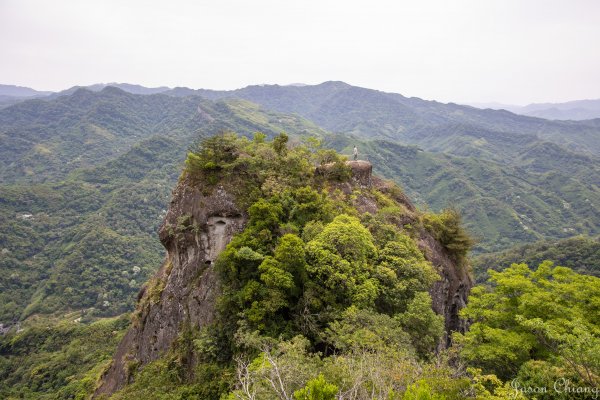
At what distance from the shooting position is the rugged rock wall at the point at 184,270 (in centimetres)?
1936

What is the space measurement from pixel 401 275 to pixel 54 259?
121 meters

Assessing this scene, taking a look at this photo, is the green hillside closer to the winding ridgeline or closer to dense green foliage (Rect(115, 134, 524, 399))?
the winding ridgeline

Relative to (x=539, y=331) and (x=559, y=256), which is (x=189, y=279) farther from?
(x=559, y=256)

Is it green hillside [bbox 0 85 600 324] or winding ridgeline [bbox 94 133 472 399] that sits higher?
winding ridgeline [bbox 94 133 472 399]

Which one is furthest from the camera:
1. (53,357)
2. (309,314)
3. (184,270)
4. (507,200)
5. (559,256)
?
(507,200)

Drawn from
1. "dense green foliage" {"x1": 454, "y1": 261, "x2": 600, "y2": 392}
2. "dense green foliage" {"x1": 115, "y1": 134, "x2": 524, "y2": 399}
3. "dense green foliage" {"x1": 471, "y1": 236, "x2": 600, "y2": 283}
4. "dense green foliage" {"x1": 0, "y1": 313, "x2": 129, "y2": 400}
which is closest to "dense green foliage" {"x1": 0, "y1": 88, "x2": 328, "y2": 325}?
"dense green foliage" {"x1": 0, "y1": 313, "x2": 129, "y2": 400}

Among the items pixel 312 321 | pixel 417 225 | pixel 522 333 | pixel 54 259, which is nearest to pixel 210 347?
pixel 312 321

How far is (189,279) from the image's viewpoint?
20.3 meters

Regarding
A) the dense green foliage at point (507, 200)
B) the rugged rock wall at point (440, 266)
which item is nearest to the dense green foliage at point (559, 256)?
the dense green foliage at point (507, 200)

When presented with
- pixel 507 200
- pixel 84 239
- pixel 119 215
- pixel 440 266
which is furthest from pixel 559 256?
pixel 119 215

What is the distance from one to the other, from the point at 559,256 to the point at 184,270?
294ft

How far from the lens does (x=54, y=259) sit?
106 m

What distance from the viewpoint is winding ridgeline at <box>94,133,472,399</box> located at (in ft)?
40.5

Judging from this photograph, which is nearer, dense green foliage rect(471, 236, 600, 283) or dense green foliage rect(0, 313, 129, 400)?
dense green foliage rect(0, 313, 129, 400)
